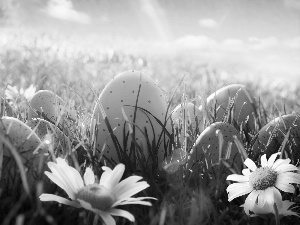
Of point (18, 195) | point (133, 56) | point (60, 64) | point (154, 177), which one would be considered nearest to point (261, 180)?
point (154, 177)

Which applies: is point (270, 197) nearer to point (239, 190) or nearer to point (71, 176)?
point (239, 190)

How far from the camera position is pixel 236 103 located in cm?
203

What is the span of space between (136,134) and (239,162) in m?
0.36

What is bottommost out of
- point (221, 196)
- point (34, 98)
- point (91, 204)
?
point (221, 196)

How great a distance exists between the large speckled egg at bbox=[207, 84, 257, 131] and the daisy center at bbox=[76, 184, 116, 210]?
988 mm

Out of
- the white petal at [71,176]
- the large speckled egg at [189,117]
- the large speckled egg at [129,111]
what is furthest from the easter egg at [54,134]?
the large speckled egg at [189,117]

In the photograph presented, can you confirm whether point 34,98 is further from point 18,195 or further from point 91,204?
point 91,204

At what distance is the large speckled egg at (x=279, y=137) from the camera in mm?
1697

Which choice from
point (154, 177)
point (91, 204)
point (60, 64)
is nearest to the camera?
point (91, 204)

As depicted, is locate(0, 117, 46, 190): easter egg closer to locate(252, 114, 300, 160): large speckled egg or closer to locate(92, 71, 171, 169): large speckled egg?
locate(92, 71, 171, 169): large speckled egg

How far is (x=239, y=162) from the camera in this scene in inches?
60.9

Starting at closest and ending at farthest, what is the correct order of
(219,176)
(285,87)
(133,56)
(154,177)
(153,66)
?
(219,176) < (154,177) < (285,87) < (153,66) < (133,56)

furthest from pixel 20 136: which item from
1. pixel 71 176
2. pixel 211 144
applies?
pixel 211 144

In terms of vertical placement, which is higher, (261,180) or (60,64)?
(60,64)
